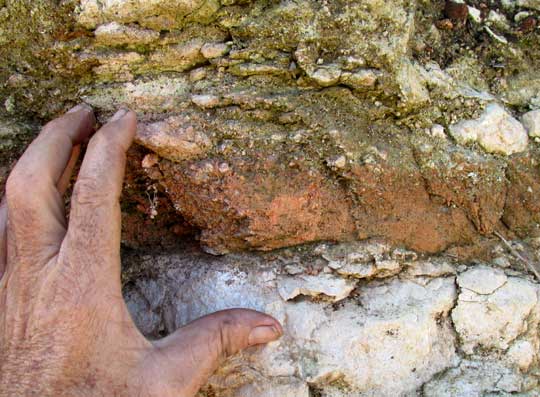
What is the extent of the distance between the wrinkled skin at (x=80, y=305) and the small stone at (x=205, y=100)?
235 mm

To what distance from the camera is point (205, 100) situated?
2.08 m

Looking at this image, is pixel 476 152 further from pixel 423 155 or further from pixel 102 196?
pixel 102 196

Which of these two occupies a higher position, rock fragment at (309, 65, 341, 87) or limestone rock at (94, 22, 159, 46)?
limestone rock at (94, 22, 159, 46)

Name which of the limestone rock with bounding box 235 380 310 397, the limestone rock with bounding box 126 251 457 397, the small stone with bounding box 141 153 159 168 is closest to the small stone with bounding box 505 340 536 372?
the limestone rock with bounding box 126 251 457 397

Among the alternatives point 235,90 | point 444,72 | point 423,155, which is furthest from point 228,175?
point 444,72

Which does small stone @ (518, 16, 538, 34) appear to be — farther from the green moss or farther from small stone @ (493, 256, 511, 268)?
the green moss

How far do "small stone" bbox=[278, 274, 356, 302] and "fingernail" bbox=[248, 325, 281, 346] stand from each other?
13 centimetres

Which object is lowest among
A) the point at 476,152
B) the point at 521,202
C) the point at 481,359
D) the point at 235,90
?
the point at 481,359

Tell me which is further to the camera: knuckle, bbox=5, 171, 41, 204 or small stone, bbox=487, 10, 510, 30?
small stone, bbox=487, 10, 510, 30

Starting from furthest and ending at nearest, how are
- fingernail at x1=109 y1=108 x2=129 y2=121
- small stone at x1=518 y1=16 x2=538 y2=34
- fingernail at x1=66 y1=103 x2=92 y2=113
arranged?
small stone at x1=518 y1=16 x2=538 y2=34, fingernail at x1=66 y1=103 x2=92 y2=113, fingernail at x1=109 y1=108 x2=129 y2=121

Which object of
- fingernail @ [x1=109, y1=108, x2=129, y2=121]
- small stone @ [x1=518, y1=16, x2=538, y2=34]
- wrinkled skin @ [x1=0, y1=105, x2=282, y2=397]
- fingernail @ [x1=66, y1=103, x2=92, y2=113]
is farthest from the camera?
small stone @ [x1=518, y1=16, x2=538, y2=34]

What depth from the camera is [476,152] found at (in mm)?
2168

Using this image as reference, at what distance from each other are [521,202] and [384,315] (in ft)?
1.99

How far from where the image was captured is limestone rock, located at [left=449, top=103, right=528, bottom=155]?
7.08 ft
